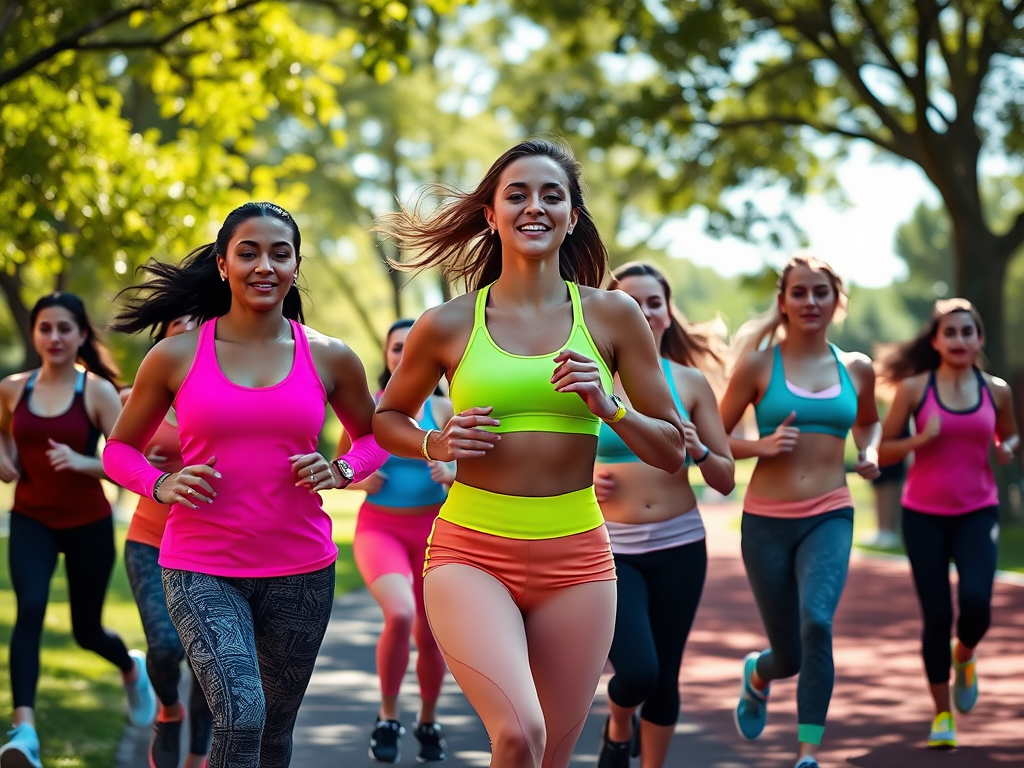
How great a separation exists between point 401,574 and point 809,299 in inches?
98.9

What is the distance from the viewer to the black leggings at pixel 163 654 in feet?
19.4

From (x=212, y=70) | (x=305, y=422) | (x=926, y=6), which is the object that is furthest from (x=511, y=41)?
(x=305, y=422)

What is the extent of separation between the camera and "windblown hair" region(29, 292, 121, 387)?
7.00 metres

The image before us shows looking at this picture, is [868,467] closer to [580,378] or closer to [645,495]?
[645,495]

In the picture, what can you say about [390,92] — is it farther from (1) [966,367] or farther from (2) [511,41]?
(1) [966,367]

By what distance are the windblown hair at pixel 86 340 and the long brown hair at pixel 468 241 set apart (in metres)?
2.75

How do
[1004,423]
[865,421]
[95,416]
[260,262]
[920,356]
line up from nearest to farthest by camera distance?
1. [260,262]
2. [95,416]
3. [865,421]
4. [920,356]
5. [1004,423]

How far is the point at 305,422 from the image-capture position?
446cm

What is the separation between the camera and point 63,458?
6582mm

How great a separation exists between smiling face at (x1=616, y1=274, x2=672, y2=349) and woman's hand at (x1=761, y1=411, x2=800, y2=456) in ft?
2.35

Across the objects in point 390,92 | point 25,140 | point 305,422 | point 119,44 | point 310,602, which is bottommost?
point 310,602

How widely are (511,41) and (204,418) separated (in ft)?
103

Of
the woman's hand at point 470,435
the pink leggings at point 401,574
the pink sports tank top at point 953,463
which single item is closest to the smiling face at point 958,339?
the pink sports tank top at point 953,463

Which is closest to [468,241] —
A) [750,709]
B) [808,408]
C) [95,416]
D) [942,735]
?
[808,408]
